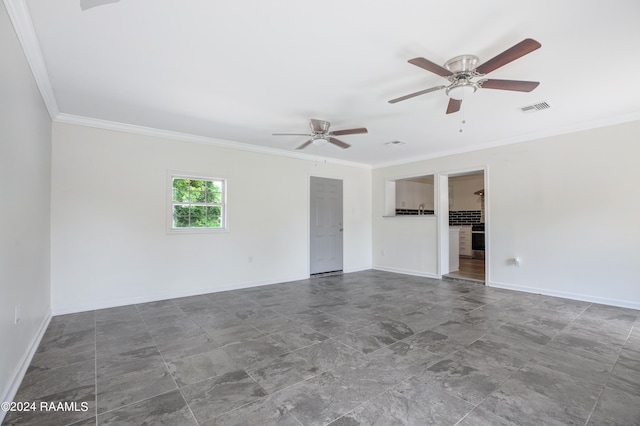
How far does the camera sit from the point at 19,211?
7.29ft

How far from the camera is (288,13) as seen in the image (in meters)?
1.94

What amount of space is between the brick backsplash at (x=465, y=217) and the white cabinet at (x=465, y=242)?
0.31 m

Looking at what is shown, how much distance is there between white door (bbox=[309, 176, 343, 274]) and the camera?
6.12 metres

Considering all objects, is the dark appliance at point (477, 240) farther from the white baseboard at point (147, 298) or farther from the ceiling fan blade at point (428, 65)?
the ceiling fan blade at point (428, 65)

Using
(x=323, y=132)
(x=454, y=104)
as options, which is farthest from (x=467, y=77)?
(x=323, y=132)

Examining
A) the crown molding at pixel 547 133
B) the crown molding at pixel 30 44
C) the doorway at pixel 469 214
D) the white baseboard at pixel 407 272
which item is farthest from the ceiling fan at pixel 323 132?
the doorway at pixel 469 214

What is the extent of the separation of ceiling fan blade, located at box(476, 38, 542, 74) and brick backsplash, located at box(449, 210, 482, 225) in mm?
7867

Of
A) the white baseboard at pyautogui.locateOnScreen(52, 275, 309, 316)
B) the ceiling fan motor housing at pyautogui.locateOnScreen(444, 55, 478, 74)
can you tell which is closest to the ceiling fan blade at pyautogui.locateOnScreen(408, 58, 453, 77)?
the ceiling fan motor housing at pyautogui.locateOnScreen(444, 55, 478, 74)

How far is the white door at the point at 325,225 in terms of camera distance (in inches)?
241

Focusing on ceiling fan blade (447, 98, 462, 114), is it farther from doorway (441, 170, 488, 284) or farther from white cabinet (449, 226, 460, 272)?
doorway (441, 170, 488, 284)

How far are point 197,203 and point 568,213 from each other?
18.6 feet

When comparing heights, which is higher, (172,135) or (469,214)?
(172,135)

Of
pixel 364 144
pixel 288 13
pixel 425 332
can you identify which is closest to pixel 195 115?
pixel 288 13

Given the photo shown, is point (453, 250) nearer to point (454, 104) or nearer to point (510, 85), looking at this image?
point (454, 104)
